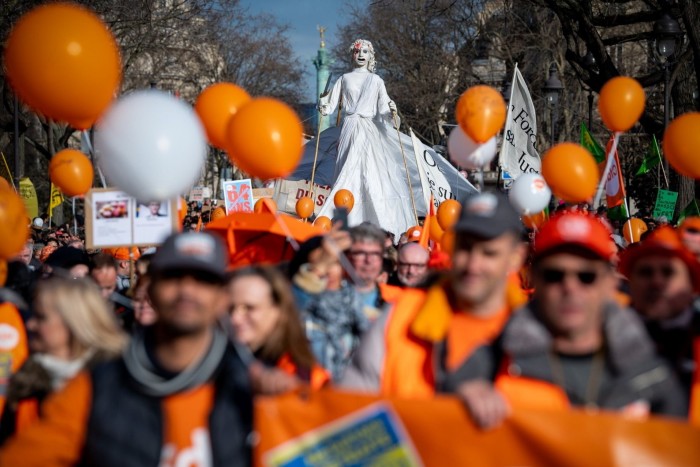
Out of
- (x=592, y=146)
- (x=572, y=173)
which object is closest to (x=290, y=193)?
(x=592, y=146)

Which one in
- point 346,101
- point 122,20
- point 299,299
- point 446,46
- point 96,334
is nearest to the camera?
point 96,334

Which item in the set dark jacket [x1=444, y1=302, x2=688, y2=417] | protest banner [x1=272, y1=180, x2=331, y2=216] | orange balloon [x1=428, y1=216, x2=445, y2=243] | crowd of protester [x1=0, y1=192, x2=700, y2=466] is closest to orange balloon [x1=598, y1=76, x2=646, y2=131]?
orange balloon [x1=428, y1=216, x2=445, y2=243]

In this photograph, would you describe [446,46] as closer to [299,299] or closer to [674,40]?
[674,40]

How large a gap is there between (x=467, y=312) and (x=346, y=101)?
43.3 feet

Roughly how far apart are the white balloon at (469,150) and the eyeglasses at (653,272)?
3397 millimetres

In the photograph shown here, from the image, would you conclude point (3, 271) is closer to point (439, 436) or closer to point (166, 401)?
point (166, 401)

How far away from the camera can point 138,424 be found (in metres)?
3.12

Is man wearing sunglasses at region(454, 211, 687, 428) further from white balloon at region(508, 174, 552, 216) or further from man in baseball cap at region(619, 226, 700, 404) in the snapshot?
white balloon at region(508, 174, 552, 216)

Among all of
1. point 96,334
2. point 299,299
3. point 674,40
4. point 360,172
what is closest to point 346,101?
point 360,172

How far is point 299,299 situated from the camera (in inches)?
194

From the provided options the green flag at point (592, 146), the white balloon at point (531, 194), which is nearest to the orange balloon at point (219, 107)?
the white balloon at point (531, 194)

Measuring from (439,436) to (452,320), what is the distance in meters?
0.50

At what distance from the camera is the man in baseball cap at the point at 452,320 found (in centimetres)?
340

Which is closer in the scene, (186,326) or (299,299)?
(186,326)
